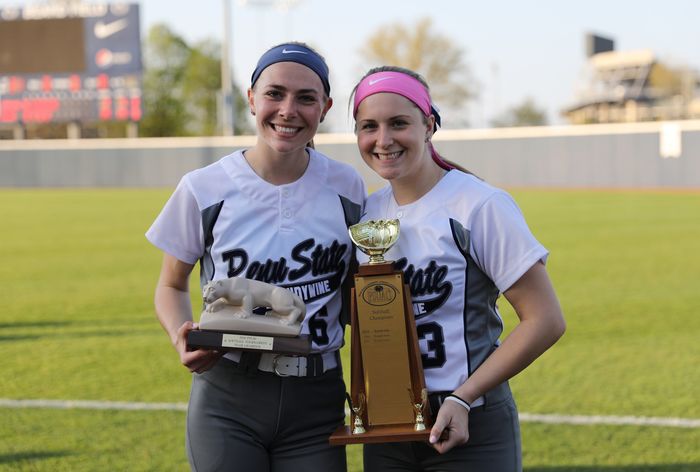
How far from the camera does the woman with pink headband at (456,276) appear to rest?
2436mm

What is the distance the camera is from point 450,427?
235 centimetres

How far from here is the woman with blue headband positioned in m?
2.61

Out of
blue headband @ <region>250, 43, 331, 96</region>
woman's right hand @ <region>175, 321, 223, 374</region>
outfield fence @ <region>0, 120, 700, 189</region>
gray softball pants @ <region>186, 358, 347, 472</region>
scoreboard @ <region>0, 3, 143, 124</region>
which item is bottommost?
gray softball pants @ <region>186, 358, 347, 472</region>

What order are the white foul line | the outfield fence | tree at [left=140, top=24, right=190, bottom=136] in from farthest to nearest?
tree at [left=140, top=24, right=190, bottom=136] < the outfield fence < the white foul line

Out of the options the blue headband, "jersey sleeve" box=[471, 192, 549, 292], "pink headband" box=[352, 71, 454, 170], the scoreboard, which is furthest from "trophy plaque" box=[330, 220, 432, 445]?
the scoreboard

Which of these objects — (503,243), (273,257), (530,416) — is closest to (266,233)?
(273,257)

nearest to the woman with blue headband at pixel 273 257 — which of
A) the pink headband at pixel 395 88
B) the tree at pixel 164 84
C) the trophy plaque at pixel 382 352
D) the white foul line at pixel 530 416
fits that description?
the pink headband at pixel 395 88

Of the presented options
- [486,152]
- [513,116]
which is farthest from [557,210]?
[513,116]

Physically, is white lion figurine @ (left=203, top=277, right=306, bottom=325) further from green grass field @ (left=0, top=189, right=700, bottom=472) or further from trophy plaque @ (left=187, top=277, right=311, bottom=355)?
green grass field @ (left=0, top=189, right=700, bottom=472)

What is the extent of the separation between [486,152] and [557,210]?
38.3ft

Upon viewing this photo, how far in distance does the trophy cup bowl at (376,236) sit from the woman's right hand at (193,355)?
0.46 m

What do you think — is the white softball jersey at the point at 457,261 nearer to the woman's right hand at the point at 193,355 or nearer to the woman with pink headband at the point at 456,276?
the woman with pink headband at the point at 456,276

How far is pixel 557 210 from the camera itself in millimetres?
21906

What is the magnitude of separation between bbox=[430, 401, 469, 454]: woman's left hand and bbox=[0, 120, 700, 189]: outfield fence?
2489 centimetres
